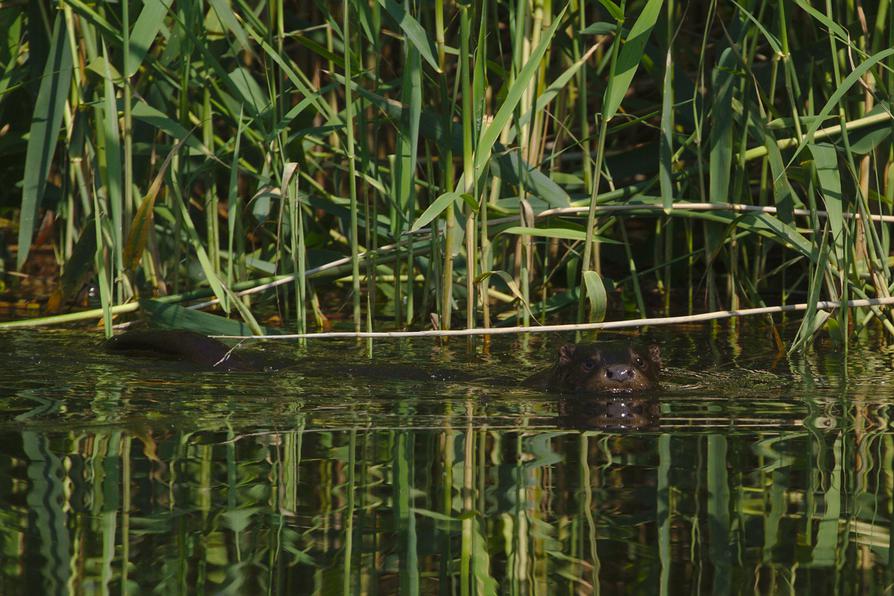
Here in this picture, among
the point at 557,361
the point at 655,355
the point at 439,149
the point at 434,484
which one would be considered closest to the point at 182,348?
the point at 439,149

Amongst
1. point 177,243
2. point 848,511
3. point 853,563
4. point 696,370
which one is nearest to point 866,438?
point 848,511

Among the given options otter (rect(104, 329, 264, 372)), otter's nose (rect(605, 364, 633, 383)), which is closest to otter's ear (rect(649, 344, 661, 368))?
otter's nose (rect(605, 364, 633, 383))

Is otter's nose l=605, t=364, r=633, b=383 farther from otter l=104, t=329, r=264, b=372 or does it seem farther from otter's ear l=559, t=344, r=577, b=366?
otter l=104, t=329, r=264, b=372

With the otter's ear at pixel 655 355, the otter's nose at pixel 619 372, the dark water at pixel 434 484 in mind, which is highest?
the otter's ear at pixel 655 355

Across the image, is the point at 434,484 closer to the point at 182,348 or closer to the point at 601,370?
the point at 601,370

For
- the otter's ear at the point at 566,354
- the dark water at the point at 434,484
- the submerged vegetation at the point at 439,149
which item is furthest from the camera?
the otter's ear at the point at 566,354

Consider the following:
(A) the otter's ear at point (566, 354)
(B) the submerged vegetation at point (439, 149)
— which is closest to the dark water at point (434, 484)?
(A) the otter's ear at point (566, 354)

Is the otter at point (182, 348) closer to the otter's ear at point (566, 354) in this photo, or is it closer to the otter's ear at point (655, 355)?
the otter's ear at point (566, 354)

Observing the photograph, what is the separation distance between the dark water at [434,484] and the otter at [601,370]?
12 centimetres

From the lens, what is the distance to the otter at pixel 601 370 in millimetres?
4211

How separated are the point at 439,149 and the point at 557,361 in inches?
32.9

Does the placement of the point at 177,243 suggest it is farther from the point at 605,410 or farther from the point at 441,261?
the point at 605,410

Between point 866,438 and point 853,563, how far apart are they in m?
1.16

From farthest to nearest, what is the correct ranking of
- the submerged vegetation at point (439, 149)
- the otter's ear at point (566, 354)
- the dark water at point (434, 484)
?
the otter's ear at point (566, 354) < the submerged vegetation at point (439, 149) < the dark water at point (434, 484)
